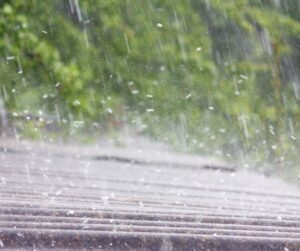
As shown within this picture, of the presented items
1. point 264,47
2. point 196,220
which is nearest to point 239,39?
point 264,47

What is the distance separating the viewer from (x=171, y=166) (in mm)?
4938

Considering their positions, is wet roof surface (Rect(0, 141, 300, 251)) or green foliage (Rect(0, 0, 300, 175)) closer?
wet roof surface (Rect(0, 141, 300, 251))

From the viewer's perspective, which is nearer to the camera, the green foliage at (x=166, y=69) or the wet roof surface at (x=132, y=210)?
the wet roof surface at (x=132, y=210)

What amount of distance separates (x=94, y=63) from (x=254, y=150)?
7.57 ft

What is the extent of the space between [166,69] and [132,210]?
6.09m

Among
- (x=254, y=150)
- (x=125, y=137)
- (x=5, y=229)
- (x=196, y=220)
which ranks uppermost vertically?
(x=5, y=229)

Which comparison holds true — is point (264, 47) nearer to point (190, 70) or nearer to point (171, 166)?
point (190, 70)

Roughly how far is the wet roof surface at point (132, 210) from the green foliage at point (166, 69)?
326 centimetres

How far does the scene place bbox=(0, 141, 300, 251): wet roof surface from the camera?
5.87 feet

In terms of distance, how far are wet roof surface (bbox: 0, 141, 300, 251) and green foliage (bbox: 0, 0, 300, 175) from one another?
3261mm

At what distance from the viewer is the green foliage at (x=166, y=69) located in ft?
24.7

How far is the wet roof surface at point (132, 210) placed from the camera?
1790 millimetres

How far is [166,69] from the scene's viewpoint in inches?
329

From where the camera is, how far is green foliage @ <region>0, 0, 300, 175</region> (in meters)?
7.52
